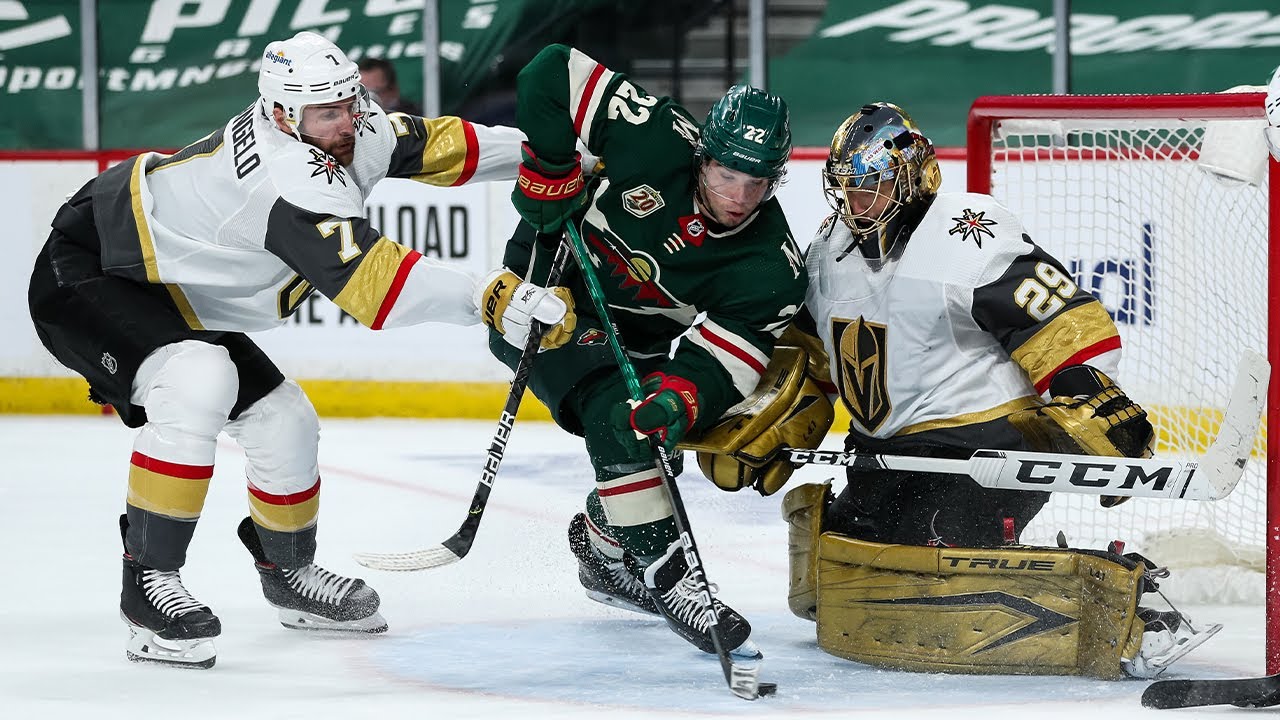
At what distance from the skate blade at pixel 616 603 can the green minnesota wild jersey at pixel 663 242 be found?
1.59 feet

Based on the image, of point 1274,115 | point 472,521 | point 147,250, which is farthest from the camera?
point 472,521

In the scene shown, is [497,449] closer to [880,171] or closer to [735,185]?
[735,185]

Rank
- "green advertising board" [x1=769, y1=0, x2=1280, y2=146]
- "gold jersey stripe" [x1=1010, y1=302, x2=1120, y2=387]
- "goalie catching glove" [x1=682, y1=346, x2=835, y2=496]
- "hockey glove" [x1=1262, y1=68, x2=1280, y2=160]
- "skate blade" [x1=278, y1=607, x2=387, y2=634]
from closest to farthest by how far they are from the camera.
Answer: "hockey glove" [x1=1262, y1=68, x2=1280, y2=160], "gold jersey stripe" [x1=1010, y1=302, x2=1120, y2=387], "goalie catching glove" [x1=682, y1=346, x2=835, y2=496], "skate blade" [x1=278, y1=607, x2=387, y2=634], "green advertising board" [x1=769, y1=0, x2=1280, y2=146]

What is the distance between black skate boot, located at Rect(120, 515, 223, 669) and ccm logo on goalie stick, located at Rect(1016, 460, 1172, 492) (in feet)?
4.39

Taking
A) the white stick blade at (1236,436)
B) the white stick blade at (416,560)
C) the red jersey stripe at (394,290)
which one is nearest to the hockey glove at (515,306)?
the red jersey stripe at (394,290)

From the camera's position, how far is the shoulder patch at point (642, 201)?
288cm

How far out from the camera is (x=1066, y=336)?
8.63 feet

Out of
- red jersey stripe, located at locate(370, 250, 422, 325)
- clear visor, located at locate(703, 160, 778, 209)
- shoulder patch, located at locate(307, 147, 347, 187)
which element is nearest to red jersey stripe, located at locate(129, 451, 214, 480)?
red jersey stripe, located at locate(370, 250, 422, 325)

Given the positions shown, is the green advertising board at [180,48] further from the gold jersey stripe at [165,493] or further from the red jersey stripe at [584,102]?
the gold jersey stripe at [165,493]

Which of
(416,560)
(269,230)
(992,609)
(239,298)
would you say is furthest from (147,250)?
(992,609)

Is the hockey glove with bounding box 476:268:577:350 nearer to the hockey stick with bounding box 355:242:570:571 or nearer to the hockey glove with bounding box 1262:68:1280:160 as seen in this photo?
the hockey stick with bounding box 355:242:570:571

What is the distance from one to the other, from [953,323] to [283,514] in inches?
48.3

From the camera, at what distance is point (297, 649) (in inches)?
116

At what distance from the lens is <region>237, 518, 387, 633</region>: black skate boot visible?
10.1ft
